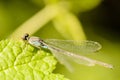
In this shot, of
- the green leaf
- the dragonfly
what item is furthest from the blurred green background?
the green leaf

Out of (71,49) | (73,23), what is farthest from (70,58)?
(73,23)

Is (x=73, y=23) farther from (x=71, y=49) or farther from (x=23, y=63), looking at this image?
(x=23, y=63)

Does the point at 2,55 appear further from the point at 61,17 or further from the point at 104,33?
the point at 104,33

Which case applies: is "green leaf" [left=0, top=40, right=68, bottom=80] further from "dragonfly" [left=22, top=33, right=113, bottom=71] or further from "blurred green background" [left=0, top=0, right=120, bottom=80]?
"blurred green background" [left=0, top=0, right=120, bottom=80]

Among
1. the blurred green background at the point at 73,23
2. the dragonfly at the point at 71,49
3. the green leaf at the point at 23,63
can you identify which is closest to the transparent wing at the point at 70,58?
the dragonfly at the point at 71,49

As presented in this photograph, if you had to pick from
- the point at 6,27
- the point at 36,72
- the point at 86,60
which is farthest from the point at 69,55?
the point at 6,27

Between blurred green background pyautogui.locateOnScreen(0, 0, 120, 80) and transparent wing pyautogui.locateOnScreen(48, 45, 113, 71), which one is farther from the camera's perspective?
blurred green background pyautogui.locateOnScreen(0, 0, 120, 80)
